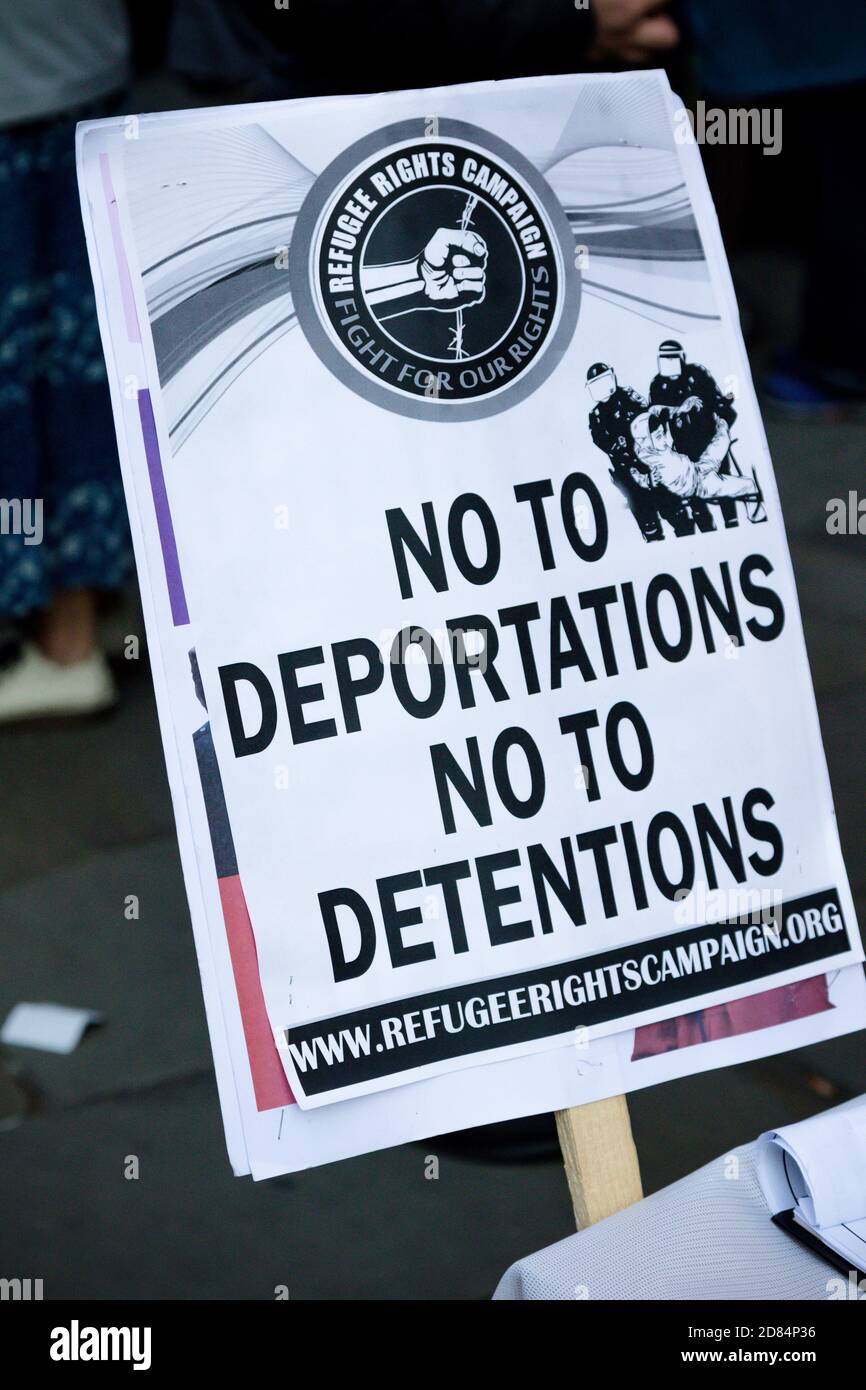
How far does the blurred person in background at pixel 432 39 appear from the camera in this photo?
1.30 metres

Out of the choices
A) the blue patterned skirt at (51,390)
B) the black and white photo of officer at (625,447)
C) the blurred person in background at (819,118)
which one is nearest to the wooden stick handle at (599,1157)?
the black and white photo of officer at (625,447)

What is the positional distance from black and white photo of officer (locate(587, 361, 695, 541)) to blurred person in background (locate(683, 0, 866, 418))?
8.40 feet

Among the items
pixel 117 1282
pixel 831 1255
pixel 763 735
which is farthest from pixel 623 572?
pixel 117 1282

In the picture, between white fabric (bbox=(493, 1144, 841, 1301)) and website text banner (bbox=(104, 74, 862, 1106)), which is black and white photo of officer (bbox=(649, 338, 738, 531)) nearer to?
website text banner (bbox=(104, 74, 862, 1106))

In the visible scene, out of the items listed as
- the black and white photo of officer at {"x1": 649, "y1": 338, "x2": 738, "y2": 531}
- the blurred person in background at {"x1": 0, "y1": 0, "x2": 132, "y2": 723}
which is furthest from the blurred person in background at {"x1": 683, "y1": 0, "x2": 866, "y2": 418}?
the black and white photo of officer at {"x1": 649, "y1": 338, "x2": 738, "y2": 531}

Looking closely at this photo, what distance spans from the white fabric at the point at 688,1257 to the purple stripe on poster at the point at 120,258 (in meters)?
0.69

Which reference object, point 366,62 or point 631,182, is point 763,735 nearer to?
point 631,182

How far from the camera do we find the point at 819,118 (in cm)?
404

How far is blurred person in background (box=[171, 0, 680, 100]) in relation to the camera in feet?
4.25

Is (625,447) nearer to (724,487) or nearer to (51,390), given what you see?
(724,487)

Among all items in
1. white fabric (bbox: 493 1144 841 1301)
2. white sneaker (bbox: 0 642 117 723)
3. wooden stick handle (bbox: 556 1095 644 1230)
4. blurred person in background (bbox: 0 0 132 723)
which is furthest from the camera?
white sneaker (bbox: 0 642 117 723)

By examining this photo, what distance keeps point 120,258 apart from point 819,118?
3564mm

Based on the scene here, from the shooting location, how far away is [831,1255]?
943mm
